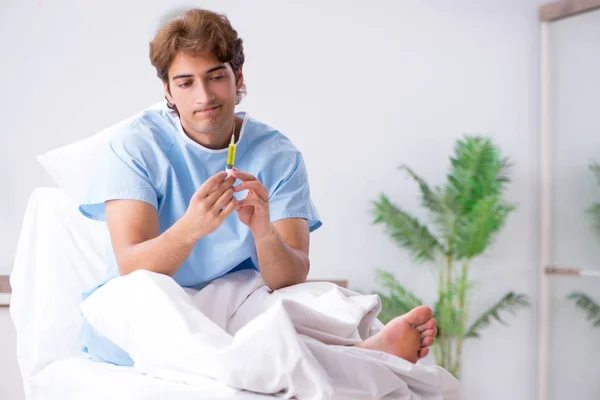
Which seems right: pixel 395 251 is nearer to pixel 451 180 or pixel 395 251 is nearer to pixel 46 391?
pixel 451 180

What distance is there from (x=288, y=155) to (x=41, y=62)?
1.88 m

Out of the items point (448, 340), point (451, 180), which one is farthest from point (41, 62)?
point (448, 340)

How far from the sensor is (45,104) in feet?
11.3

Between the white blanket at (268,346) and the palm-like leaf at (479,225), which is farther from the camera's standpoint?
the palm-like leaf at (479,225)

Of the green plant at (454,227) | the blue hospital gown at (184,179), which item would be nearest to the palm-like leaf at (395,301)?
the green plant at (454,227)

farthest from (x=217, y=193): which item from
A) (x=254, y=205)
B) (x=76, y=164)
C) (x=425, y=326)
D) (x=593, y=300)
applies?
(x=593, y=300)

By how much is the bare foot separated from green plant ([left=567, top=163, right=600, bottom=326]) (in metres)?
2.68

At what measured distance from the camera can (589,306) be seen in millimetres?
3930

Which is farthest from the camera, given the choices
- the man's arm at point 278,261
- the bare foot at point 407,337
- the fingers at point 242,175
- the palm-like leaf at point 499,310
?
the palm-like leaf at point 499,310

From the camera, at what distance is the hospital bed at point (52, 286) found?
1816 mm

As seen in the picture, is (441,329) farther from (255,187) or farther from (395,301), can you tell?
(255,187)

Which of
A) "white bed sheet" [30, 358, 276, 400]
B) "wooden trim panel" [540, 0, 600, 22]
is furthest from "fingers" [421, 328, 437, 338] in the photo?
"wooden trim panel" [540, 0, 600, 22]

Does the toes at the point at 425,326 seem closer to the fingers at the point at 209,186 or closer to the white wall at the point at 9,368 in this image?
the fingers at the point at 209,186

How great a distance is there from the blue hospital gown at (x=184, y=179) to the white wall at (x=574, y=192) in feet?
8.13
